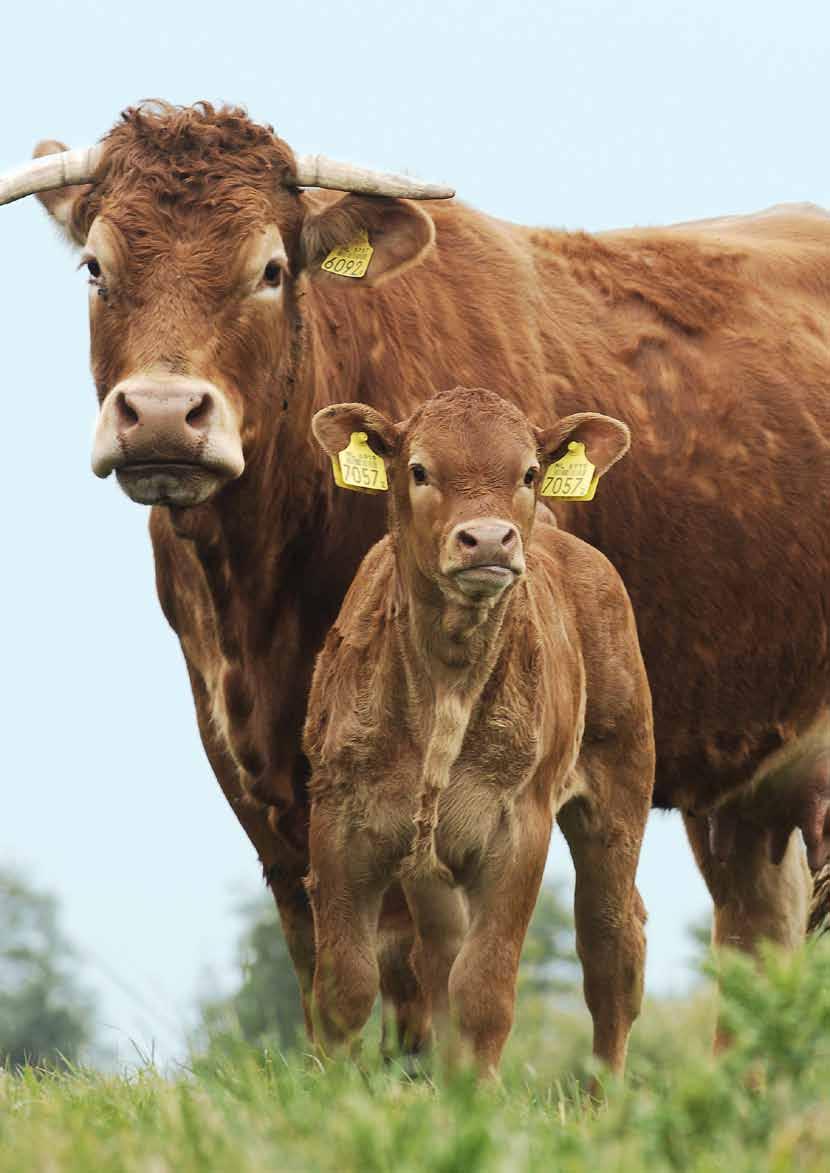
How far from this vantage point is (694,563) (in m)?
8.39

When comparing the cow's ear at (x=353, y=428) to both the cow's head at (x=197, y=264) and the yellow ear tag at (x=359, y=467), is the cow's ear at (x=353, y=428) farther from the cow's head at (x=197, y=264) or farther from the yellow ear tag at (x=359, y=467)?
the cow's head at (x=197, y=264)

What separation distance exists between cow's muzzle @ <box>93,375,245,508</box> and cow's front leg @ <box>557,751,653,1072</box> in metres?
1.44

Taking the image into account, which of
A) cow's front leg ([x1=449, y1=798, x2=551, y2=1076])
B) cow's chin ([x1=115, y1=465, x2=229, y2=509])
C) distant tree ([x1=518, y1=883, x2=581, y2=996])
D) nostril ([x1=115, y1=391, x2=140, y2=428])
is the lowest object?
distant tree ([x1=518, y1=883, x2=581, y2=996])

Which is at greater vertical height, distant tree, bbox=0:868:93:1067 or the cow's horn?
the cow's horn

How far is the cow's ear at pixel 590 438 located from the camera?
6039mm

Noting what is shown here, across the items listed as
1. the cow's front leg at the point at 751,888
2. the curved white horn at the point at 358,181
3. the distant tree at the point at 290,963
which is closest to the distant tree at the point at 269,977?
the distant tree at the point at 290,963

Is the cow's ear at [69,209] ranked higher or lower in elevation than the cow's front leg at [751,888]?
higher

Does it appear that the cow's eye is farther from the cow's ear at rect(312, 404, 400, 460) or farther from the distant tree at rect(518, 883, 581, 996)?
the distant tree at rect(518, 883, 581, 996)

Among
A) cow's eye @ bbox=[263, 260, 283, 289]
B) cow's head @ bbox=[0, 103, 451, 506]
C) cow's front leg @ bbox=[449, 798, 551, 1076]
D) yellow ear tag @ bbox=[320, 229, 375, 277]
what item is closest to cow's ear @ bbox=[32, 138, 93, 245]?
cow's head @ bbox=[0, 103, 451, 506]

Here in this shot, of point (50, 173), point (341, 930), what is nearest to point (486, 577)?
point (341, 930)

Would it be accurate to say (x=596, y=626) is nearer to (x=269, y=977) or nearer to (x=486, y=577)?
(x=486, y=577)

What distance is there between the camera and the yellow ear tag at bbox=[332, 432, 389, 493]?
5.96 m

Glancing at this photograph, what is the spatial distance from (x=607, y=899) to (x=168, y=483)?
183cm

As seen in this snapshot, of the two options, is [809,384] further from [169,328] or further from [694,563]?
[169,328]
